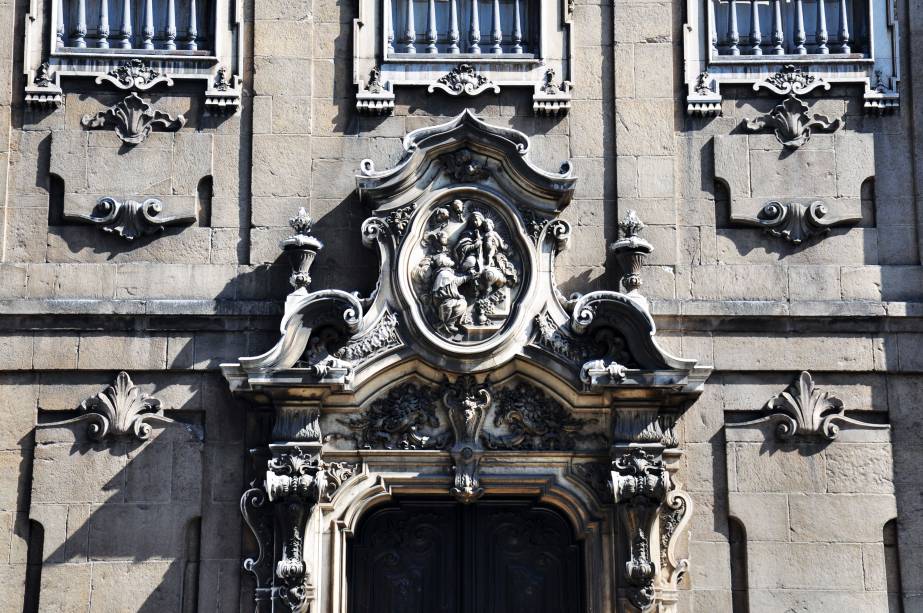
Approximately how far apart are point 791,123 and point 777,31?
0.87 metres

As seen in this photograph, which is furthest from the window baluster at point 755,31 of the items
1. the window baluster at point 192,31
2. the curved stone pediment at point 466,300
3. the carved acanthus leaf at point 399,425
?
the window baluster at point 192,31

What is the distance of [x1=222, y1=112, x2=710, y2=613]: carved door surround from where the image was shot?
12.3m

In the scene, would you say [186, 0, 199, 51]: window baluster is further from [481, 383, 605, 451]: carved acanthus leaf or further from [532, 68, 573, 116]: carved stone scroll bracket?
[481, 383, 605, 451]: carved acanthus leaf

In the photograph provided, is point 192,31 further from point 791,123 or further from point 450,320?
point 791,123

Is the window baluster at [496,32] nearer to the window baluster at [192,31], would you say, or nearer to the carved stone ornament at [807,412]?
the window baluster at [192,31]

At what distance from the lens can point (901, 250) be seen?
1326 cm

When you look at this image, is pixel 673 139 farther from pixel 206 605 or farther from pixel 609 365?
pixel 206 605

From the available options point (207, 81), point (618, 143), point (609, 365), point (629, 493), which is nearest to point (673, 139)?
point (618, 143)

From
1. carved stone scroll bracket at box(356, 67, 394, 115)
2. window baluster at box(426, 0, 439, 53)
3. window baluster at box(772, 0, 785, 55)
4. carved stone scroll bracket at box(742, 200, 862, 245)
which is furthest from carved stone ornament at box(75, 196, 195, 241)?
window baluster at box(772, 0, 785, 55)

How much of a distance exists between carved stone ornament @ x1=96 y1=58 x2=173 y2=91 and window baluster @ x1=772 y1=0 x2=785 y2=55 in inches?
210

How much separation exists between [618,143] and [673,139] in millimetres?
485

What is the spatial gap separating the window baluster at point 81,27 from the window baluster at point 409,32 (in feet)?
9.31

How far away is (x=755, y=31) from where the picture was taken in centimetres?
1369

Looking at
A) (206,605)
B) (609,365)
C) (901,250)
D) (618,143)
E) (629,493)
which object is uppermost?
(618,143)
